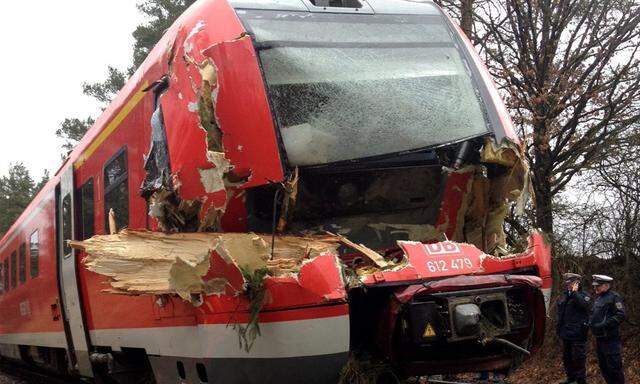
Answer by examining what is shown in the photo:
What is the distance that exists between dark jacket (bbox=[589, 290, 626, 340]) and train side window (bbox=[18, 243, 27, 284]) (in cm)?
780

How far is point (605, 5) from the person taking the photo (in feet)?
37.0

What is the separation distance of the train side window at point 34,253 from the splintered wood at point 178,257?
18.5 ft

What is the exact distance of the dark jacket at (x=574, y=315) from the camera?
812 cm

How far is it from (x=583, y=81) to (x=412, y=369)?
27.2 ft

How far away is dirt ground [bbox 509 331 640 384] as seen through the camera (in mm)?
9047

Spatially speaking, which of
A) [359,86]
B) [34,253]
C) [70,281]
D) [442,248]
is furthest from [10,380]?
[442,248]

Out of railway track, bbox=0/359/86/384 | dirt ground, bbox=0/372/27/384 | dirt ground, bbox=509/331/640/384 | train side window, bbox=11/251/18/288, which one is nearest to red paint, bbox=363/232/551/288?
dirt ground, bbox=509/331/640/384

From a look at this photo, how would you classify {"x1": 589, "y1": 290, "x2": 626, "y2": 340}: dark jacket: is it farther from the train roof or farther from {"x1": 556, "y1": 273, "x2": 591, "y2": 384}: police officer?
the train roof

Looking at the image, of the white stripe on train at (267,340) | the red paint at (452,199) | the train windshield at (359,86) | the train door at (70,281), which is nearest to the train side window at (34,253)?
the train door at (70,281)

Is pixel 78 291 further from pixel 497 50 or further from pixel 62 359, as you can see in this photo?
pixel 497 50

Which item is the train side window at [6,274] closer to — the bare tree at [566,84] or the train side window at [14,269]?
the train side window at [14,269]

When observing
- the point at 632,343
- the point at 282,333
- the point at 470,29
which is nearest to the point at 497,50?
the point at 470,29

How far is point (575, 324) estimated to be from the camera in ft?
26.9

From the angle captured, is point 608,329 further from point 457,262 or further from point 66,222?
point 66,222
